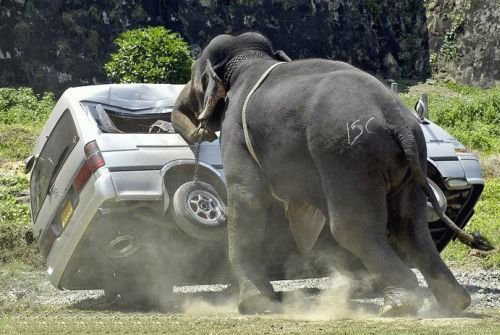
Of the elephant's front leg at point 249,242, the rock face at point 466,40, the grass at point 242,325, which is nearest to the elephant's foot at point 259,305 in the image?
the elephant's front leg at point 249,242

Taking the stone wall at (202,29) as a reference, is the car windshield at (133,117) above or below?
above

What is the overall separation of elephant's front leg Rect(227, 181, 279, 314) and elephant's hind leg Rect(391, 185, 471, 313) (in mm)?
1051

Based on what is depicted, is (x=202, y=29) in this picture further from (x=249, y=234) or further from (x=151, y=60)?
(x=249, y=234)

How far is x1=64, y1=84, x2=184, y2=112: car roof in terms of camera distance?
1049 cm

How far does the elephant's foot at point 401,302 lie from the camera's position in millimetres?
8148

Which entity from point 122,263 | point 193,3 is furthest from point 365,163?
point 193,3

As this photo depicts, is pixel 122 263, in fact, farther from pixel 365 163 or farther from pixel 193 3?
pixel 193 3

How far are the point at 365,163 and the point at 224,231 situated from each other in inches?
72.2

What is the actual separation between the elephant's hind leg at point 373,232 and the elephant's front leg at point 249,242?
2.85 feet

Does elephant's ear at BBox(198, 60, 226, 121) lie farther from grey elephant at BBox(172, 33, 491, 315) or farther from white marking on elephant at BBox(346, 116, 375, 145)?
white marking on elephant at BBox(346, 116, 375, 145)

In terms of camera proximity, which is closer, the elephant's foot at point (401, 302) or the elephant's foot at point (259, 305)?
the elephant's foot at point (401, 302)

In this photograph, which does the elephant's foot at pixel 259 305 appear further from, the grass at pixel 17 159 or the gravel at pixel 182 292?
the grass at pixel 17 159

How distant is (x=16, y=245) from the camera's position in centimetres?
1293

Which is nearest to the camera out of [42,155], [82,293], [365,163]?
[365,163]
